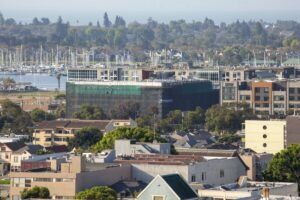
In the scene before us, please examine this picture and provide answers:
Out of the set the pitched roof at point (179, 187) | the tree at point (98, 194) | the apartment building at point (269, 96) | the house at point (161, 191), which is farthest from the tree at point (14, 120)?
the house at point (161, 191)

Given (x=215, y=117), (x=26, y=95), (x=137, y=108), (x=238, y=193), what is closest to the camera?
(x=238, y=193)

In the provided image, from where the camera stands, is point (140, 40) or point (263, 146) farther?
point (140, 40)

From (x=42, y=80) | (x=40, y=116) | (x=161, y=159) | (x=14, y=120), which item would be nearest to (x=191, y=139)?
(x=14, y=120)

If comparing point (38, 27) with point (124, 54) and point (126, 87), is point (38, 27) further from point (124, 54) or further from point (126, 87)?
point (126, 87)

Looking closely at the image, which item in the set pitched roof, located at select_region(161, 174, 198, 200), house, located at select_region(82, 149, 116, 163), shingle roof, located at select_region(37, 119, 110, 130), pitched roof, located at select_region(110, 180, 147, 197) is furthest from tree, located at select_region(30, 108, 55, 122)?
pitched roof, located at select_region(161, 174, 198, 200)

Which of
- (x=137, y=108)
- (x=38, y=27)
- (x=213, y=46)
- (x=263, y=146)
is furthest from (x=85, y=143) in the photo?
(x=38, y=27)

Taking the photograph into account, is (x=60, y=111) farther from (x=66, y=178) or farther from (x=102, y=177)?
(x=66, y=178)

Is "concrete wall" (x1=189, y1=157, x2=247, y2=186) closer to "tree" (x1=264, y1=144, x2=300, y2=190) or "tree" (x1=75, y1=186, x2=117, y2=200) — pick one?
"tree" (x1=264, y1=144, x2=300, y2=190)
